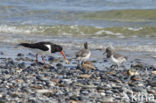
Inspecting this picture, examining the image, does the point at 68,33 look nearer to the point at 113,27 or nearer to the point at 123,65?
the point at 113,27

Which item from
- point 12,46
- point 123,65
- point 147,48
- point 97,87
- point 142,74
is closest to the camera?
point 97,87

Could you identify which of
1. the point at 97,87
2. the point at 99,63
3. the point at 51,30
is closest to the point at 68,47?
the point at 99,63

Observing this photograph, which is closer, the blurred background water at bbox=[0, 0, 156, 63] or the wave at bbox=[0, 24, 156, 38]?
the blurred background water at bbox=[0, 0, 156, 63]

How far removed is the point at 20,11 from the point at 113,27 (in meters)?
8.64

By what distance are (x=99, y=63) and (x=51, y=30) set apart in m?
7.93

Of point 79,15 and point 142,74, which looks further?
point 79,15

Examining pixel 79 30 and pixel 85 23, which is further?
pixel 85 23

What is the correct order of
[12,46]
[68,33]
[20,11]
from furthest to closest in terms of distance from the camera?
[20,11] → [68,33] → [12,46]

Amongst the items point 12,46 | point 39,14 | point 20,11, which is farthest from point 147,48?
point 20,11

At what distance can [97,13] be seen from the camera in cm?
2364

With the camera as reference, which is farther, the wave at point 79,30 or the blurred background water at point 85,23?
the wave at point 79,30

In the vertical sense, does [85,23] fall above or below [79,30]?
above

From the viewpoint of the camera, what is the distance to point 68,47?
47.2 feet

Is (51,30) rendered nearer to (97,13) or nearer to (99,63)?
(97,13)
